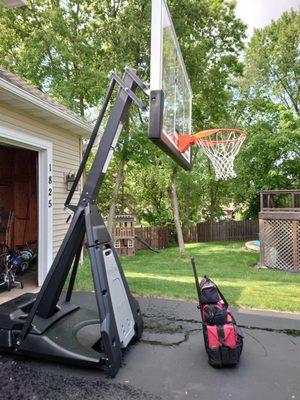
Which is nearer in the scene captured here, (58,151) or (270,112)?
(58,151)

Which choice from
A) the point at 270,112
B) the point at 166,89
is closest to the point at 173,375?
the point at 166,89

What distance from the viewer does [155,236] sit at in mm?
18484

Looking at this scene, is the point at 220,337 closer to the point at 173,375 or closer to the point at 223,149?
the point at 173,375

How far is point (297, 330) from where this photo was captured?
4.35 meters

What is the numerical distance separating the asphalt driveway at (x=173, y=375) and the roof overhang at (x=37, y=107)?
355 cm

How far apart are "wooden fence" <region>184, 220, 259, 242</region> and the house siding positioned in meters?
14.3

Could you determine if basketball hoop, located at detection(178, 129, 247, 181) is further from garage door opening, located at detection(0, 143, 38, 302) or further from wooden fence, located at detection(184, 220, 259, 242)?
wooden fence, located at detection(184, 220, 259, 242)

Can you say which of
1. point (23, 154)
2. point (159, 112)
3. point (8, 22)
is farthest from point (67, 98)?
point (159, 112)

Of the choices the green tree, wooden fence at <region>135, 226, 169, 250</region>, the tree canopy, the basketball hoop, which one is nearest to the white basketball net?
the basketball hoop

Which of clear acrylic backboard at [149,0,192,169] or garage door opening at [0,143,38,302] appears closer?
clear acrylic backboard at [149,0,192,169]

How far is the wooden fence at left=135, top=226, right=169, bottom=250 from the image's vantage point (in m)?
18.1

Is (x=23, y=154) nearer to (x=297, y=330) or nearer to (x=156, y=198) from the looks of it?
(x=297, y=330)

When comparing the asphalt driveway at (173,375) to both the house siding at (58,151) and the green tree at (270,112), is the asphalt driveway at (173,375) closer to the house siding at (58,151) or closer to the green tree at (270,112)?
the house siding at (58,151)

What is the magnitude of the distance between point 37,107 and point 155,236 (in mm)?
13188
